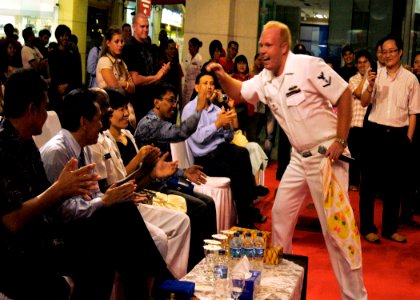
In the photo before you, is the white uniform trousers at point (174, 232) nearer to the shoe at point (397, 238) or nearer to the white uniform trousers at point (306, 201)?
the white uniform trousers at point (306, 201)

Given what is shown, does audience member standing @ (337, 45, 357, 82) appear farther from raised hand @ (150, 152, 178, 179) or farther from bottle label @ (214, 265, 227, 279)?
bottle label @ (214, 265, 227, 279)

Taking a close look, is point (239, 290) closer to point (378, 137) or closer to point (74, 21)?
point (378, 137)

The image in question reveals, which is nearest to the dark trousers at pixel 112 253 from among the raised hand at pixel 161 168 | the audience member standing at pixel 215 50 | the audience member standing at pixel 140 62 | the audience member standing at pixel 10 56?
the raised hand at pixel 161 168

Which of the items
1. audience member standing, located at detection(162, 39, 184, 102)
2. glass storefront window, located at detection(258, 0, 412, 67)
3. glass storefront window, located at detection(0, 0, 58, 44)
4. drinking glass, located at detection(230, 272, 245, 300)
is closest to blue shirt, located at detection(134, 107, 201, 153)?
drinking glass, located at detection(230, 272, 245, 300)

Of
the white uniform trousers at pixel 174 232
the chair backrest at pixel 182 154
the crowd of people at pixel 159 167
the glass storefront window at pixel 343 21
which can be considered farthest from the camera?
the glass storefront window at pixel 343 21

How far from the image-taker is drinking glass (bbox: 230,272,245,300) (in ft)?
10.1

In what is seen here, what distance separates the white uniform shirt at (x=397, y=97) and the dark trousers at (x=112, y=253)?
10.5ft

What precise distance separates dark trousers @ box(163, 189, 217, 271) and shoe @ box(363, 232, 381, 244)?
1771 millimetres

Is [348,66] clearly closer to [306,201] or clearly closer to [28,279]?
[306,201]

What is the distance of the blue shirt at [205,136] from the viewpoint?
5.86 meters

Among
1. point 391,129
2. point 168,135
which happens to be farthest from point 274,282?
point 391,129

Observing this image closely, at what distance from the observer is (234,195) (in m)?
5.95

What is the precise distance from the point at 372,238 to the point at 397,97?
4.05 feet

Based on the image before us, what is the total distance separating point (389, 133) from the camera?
6086 mm
